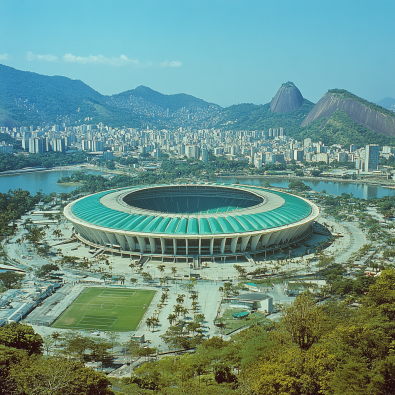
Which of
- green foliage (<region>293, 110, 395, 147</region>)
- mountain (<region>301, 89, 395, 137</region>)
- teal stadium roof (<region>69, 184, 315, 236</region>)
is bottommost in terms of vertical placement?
teal stadium roof (<region>69, 184, 315, 236</region>)

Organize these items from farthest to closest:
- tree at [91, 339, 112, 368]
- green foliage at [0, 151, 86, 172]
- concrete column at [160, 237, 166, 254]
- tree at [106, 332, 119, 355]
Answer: green foliage at [0, 151, 86, 172], concrete column at [160, 237, 166, 254], tree at [106, 332, 119, 355], tree at [91, 339, 112, 368]

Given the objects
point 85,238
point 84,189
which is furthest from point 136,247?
point 84,189

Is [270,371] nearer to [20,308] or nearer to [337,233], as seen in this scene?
[20,308]

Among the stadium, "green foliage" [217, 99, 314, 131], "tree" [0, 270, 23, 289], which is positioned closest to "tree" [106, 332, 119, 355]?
"tree" [0, 270, 23, 289]

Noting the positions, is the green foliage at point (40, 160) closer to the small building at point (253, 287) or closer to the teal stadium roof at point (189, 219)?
the teal stadium roof at point (189, 219)

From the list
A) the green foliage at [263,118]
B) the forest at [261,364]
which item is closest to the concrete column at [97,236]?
the forest at [261,364]

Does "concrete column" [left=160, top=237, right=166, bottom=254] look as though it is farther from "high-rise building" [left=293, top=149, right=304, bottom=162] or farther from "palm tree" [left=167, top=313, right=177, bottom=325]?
"high-rise building" [left=293, top=149, right=304, bottom=162]

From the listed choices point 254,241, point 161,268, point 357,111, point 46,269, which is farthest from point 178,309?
point 357,111
